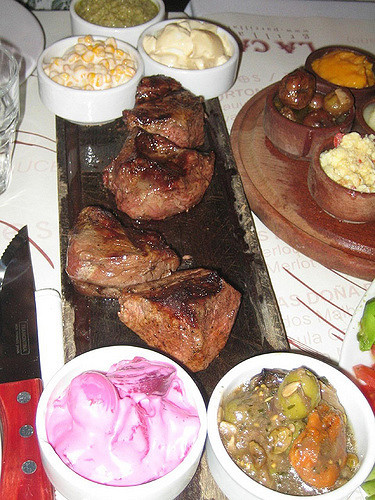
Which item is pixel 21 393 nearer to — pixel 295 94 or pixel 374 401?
pixel 374 401

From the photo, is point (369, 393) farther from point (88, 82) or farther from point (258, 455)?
point (88, 82)

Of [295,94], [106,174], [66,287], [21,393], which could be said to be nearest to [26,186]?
[106,174]

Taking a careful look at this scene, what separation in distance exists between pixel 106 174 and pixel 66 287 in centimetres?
76

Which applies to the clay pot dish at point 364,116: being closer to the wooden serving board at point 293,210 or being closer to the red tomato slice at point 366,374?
the wooden serving board at point 293,210

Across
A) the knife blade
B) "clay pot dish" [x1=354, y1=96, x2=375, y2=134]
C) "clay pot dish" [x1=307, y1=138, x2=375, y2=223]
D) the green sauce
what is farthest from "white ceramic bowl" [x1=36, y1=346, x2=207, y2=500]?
the green sauce

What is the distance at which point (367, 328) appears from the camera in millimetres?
2240

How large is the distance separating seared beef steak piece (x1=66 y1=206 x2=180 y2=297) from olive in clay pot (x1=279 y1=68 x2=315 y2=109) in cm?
127

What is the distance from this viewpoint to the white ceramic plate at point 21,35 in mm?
3822

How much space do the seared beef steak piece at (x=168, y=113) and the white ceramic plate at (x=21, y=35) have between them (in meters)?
0.91

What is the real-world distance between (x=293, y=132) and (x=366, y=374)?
5.22 ft

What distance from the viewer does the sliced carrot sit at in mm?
1834

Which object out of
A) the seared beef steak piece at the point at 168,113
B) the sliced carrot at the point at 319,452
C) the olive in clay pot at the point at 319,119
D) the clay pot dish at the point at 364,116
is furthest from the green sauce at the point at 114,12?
the sliced carrot at the point at 319,452

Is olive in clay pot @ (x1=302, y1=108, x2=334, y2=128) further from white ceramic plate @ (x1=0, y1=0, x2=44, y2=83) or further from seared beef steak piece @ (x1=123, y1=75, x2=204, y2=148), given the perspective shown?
white ceramic plate @ (x1=0, y1=0, x2=44, y2=83)

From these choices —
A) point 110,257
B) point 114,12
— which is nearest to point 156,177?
point 110,257
